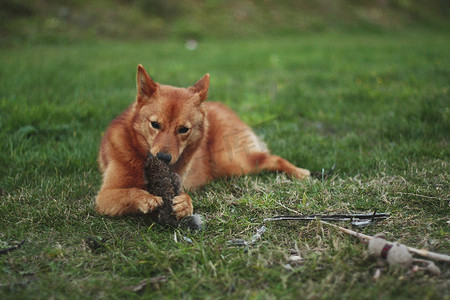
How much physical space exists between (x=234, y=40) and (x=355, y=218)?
36.4ft

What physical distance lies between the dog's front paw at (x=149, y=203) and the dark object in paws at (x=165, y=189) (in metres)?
0.05

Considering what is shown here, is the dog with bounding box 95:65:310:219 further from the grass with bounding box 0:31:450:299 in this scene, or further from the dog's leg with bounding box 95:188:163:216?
the grass with bounding box 0:31:450:299

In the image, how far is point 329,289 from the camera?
5.97 feet

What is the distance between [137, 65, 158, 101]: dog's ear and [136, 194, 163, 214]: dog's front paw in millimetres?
939

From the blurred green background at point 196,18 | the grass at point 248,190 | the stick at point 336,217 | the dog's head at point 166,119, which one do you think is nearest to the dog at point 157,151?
the dog's head at point 166,119

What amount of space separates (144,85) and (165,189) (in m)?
0.95

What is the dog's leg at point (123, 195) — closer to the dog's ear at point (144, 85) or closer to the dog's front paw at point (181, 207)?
the dog's front paw at point (181, 207)

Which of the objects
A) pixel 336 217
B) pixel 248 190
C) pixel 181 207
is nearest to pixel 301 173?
pixel 248 190

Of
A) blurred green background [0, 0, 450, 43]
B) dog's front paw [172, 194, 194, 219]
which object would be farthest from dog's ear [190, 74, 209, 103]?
blurred green background [0, 0, 450, 43]

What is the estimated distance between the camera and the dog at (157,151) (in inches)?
104

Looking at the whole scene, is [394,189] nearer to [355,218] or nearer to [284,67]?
[355,218]

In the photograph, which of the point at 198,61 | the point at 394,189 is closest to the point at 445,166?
the point at 394,189

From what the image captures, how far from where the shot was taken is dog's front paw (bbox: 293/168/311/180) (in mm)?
3443

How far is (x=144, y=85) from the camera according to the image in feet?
9.76
